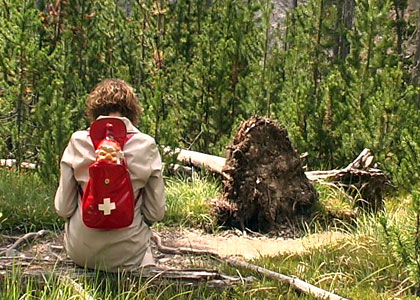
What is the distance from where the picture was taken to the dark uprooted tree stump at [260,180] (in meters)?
8.04

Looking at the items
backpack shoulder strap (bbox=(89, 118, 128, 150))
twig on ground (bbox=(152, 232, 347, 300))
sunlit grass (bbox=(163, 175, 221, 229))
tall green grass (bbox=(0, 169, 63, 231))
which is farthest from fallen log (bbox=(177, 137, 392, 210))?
backpack shoulder strap (bbox=(89, 118, 128, 150))

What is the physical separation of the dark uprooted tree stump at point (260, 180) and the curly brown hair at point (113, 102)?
3.31 m

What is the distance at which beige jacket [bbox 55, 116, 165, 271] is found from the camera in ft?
15.1

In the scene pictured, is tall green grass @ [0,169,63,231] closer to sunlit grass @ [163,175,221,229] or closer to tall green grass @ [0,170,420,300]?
tall green grass @ [0,170,420,300]

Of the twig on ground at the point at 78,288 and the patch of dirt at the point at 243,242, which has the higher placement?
the twig on ground at the point at 78,288

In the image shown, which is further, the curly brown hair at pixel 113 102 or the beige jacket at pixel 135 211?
the curly brown hair at pixel 113 102

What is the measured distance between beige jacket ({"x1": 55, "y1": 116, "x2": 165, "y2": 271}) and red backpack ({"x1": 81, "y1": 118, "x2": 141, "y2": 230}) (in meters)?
0.09

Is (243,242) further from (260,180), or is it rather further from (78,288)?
(78,288)

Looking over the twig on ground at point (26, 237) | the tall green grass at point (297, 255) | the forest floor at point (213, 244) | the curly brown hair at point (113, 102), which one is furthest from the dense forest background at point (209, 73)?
the curly brown hair at point (113, 102)

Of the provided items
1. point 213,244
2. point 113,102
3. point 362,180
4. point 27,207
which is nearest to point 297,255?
point 213,244

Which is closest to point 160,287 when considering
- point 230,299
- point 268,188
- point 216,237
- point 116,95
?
point 230,299

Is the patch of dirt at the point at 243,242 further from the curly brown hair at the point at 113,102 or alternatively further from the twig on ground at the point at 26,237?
the curly brown hair at the point at 113,102

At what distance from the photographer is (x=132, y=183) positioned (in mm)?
4625

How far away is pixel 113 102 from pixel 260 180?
356cm
